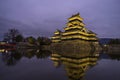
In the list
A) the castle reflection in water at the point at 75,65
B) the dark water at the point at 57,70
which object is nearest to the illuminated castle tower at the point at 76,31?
the castle reflection in water at the point at 75,65

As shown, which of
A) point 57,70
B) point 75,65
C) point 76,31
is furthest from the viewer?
point 76,31

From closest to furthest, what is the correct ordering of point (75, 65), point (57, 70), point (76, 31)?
point (57, 70), point (75, 65), point (76, 31)

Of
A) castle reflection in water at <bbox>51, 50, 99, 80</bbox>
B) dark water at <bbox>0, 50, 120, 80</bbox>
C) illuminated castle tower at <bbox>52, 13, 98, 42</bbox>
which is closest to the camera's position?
dark water at <bbox>0, 50, 120, 80</bbox>

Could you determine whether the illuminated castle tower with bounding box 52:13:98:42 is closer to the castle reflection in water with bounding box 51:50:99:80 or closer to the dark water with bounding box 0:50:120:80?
the castle reflection in water with bounding box 51:50:99:80

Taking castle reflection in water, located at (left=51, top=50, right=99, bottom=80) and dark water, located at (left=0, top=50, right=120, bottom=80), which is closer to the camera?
dark water, located at (left=0, top=50, right=120, bottom=80)

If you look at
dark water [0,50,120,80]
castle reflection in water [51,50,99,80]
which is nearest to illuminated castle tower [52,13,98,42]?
castle reflection in water [51,50,99,80]

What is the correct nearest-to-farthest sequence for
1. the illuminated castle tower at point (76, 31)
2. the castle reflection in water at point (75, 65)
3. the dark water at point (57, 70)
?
the dark water at point (57, 70), the castle reflection in water at point (75, 65), the illuminated castle tower at point (76, 31)

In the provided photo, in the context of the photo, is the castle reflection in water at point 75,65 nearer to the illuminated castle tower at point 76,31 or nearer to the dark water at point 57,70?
the dark water at point 57,70

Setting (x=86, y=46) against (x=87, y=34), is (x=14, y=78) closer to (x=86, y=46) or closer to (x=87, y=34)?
(x=86, y=46)

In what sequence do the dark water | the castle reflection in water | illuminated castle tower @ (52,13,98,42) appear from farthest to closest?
illuminated castle tower @ (52,13,98,42) < the castle reflection in water < the dark water

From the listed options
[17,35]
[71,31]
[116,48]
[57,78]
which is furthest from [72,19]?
[57,78]

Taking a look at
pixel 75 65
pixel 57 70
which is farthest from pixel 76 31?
pixel 57 70

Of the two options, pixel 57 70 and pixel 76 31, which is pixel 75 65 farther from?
pixel 76 31

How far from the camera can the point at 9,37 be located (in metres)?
101
